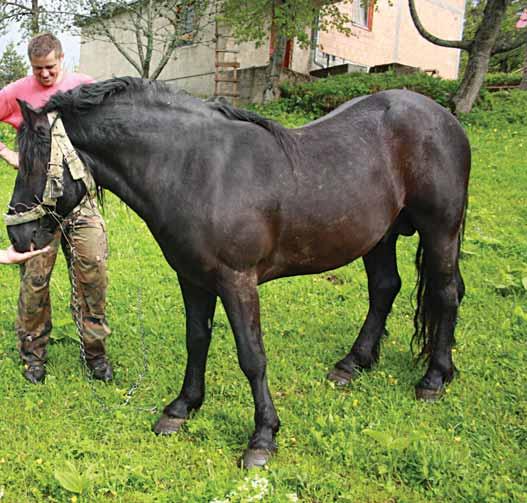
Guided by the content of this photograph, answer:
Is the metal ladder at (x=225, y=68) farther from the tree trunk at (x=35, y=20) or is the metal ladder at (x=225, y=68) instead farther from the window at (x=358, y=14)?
the tree trunk at (x=35, y=20)

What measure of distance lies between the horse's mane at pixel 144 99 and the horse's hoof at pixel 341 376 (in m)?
1.68

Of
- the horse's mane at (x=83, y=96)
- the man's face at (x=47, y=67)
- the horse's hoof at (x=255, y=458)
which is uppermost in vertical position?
the man's face at (x=47, y=67)

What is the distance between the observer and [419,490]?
273cm

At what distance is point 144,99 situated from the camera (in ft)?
9.05

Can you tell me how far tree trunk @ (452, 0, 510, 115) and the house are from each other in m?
5.13

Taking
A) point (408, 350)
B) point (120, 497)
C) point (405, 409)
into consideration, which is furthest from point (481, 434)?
point (120, 497)

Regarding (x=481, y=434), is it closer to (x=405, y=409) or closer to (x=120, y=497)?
(x=405, y=409)

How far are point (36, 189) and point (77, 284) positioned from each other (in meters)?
1.26

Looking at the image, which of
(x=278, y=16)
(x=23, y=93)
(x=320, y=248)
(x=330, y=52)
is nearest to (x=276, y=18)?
(x=278, y=16)

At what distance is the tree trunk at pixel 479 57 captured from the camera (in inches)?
479

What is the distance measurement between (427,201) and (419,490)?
1744 millimetres

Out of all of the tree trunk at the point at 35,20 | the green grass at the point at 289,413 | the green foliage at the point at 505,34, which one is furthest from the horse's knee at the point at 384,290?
the green foliage at the point at 505,34

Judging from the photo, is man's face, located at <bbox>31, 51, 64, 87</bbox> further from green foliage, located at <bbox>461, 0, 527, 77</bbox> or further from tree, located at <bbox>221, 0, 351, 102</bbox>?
green foliage, located at <bbox>461, 0, 527, 77</bbox>

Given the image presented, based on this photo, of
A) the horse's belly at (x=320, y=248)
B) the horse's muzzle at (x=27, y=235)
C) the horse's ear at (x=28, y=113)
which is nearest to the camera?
the horse's ear at (x=28, y=113)
